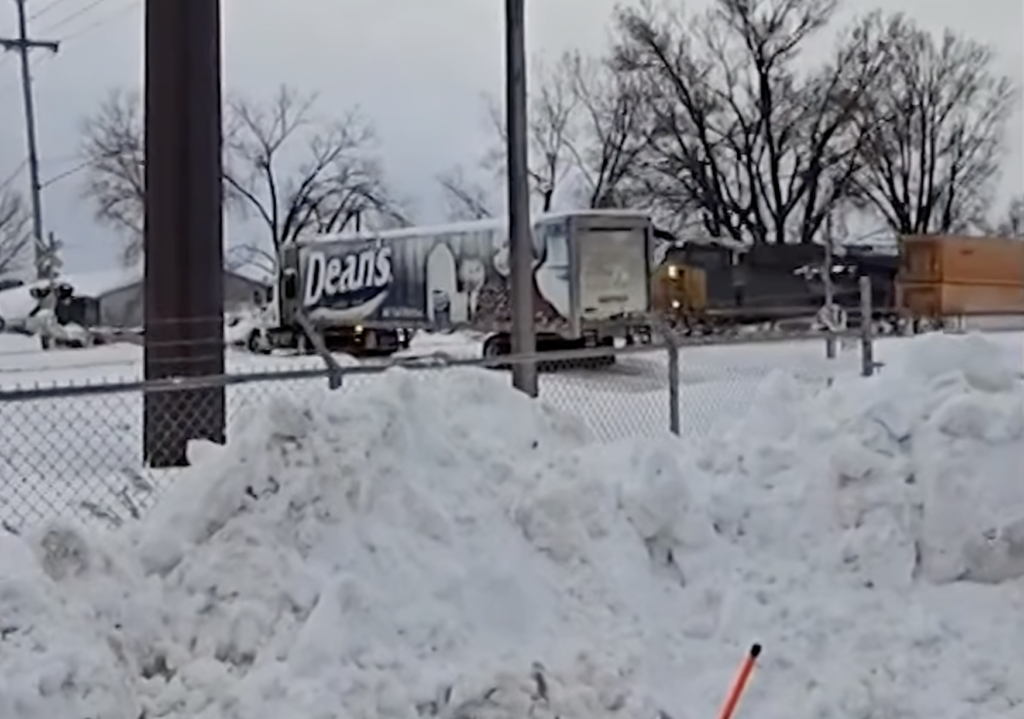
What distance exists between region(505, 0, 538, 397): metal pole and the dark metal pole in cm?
246

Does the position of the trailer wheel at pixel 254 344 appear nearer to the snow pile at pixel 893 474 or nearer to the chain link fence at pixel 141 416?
the chain link fence at pixel 141 416

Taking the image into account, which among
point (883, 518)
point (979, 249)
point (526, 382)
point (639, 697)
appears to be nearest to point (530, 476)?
point (639, 697)

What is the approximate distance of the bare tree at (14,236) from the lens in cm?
6650

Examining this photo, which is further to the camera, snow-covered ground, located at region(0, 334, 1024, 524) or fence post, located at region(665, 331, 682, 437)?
fence post, located at region(665, 331, 682, 437)

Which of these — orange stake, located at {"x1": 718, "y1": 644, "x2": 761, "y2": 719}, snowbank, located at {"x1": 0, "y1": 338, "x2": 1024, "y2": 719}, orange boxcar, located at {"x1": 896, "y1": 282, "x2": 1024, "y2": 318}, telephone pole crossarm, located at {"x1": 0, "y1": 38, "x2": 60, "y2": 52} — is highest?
telephone pole crossarm, located at {"x1": 0, "y1": 38, "x2": 60, "y2": 52}

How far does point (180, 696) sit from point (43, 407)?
6.86 m

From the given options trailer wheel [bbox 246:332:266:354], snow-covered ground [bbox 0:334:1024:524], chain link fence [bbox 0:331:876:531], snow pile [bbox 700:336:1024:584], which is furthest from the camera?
trailer wheel [bbox 246:332:266:354]

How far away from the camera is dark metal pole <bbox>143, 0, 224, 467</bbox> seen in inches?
364

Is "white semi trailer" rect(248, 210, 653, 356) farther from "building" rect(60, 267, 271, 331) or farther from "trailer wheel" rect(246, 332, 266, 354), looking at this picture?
"building" rect(60, 267, 271, 331)

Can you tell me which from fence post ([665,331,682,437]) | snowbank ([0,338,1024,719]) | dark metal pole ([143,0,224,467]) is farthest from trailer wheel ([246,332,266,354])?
snowbank ([0,338,1024,719])

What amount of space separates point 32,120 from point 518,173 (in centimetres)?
3875

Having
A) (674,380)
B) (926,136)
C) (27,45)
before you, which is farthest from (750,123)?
(674,380)

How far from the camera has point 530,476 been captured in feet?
20.4

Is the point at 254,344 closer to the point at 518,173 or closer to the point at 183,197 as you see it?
the point at 518,173
